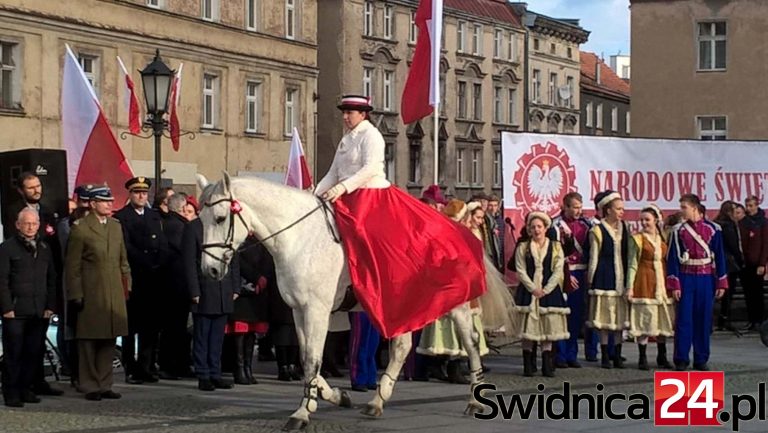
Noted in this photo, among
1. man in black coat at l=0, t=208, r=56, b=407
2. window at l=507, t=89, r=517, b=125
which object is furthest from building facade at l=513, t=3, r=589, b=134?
man in black coat at l=0, t=208, r=56, b=407

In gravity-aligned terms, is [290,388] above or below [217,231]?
below

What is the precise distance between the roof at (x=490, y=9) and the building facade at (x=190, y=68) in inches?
778

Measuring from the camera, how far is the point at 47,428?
12.1 metres

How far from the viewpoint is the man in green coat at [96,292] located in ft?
46.5

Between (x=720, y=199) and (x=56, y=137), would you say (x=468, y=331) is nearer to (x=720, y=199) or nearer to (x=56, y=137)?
(x=720, y=199)

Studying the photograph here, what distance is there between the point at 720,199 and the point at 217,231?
1322cm

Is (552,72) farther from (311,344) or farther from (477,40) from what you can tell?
(311,344)

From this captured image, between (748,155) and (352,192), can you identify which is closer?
(352,192)

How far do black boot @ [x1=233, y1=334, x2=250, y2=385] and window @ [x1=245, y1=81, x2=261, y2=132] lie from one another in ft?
116

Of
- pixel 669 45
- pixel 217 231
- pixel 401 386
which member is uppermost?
pixel 669 45

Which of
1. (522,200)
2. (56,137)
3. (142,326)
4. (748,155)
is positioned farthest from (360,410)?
(56,137)

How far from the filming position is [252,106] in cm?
5116

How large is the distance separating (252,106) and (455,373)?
36.0 meters

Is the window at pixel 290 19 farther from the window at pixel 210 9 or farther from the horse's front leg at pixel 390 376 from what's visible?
the horse's front leg at pixel 390 376
